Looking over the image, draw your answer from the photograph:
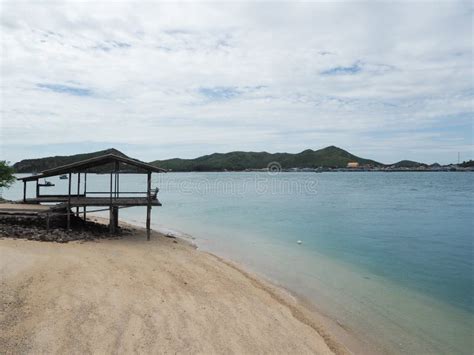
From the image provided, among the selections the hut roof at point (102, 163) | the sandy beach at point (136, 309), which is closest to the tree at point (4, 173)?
the hut roof at point (102, 163)

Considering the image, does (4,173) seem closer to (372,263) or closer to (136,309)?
(136,309)

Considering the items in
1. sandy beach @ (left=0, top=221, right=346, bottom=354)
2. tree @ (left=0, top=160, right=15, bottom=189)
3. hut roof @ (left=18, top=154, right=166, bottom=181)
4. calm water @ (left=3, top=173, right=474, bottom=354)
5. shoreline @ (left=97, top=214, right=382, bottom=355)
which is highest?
hut roof @ (left=18, top=154, right=166, bottom=181)

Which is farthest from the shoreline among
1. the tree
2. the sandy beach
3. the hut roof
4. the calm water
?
the tree

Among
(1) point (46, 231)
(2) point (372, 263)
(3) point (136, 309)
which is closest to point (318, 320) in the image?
(3) point (136, 309)

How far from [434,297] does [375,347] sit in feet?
19.4

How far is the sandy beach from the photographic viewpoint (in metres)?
7.20

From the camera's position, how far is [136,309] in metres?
8.62

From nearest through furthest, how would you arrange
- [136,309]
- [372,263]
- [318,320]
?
[136,309] < [318,320] < [372,263]

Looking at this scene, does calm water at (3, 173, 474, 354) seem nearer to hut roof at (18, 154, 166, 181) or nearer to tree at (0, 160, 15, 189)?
hut roof at (18, 154, 166, 181)

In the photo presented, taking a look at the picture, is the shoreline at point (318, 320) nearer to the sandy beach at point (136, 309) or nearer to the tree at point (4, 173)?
the sandy beach at point (136, 309)

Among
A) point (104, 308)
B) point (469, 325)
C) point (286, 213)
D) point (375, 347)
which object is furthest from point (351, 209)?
point (104, 308)

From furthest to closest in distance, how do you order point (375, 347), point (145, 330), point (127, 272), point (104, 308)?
point (127, 272) → point (375, 347) → point (104, 308) → point (145, 330)

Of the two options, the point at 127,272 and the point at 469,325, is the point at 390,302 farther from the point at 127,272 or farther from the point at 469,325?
the point at 127,272

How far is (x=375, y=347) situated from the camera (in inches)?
366
